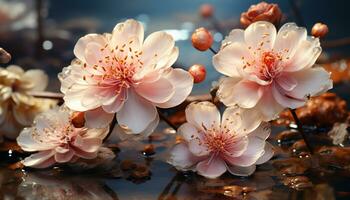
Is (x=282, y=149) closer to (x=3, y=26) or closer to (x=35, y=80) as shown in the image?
(x=35, y=80)

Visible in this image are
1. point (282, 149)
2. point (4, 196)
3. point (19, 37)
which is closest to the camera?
point (4, 196)

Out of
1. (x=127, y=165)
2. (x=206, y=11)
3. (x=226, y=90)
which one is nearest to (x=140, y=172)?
(x=127, y=165)

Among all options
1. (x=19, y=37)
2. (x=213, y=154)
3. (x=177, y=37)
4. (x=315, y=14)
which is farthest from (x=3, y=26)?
(x=213, y=154)

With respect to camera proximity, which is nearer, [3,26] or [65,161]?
[65,161]

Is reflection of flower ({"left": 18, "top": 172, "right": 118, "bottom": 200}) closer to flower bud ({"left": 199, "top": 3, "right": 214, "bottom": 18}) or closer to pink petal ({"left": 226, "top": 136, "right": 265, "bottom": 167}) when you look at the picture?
pink petal ({"left": 226, "top": 136, "right": 265, "bottom": 167})

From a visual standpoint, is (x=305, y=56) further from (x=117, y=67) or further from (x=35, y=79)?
(x=35, y=79)

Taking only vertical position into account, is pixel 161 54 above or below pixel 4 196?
above
